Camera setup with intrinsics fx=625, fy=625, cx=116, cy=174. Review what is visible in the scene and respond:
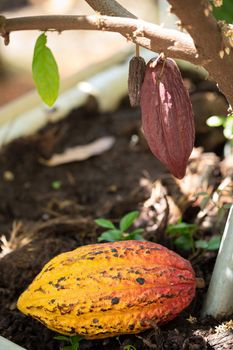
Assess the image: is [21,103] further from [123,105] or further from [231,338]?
[231,338]

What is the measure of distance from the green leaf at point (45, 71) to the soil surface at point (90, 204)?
32 cm

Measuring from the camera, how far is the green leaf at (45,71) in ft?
3.09

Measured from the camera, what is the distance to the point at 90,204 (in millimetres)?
1598

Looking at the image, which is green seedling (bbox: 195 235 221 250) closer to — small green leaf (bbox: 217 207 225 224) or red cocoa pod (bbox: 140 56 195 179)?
small green leaf (bbox: 217 207 225 224)

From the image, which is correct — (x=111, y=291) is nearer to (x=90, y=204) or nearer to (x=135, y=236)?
(x=135, y=236)

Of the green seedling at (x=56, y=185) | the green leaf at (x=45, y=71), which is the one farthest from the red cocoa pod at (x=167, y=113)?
the green seedling at (x=56, y=185)

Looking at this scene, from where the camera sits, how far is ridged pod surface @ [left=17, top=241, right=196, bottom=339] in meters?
0.94

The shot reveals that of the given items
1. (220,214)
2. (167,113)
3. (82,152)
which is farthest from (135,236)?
(82,152)

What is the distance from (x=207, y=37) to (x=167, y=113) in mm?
135

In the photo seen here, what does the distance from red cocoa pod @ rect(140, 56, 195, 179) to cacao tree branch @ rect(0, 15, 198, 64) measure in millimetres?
43

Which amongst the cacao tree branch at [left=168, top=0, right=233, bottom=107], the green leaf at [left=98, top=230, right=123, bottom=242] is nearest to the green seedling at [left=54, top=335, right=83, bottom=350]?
the green leaf at [left=98, top=230, right=123, bottom=242]

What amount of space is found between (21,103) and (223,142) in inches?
24.0

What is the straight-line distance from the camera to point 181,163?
0.90 metres

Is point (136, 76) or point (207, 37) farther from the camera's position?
point (136, 76)
